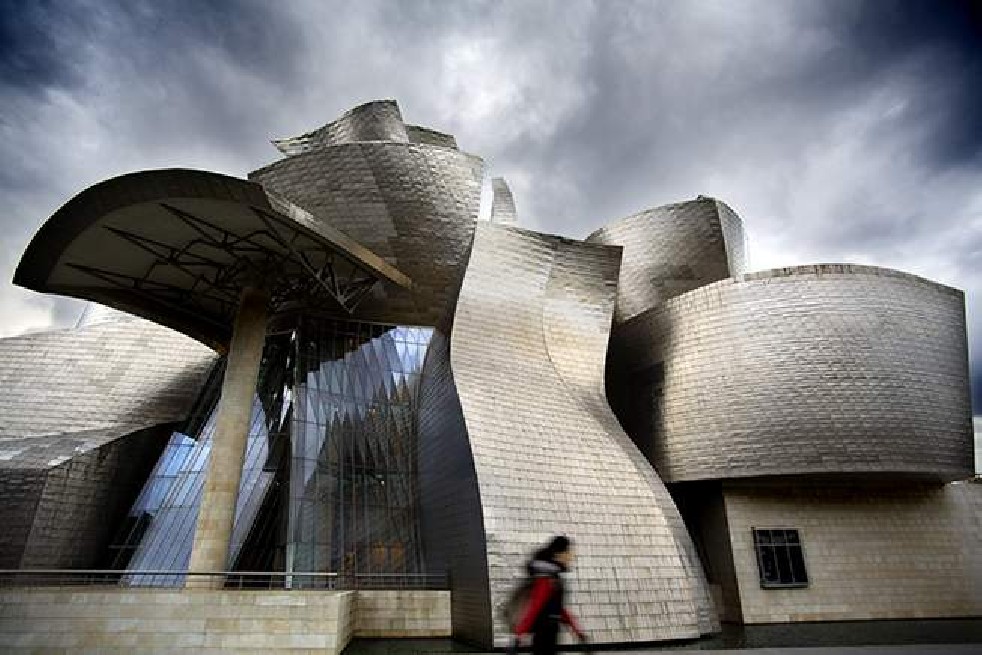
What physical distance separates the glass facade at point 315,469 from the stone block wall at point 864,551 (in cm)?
1012

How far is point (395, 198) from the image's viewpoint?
19.0m

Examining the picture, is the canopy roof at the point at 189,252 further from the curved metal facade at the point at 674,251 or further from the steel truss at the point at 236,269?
the curved metal facade at the point at 674,251

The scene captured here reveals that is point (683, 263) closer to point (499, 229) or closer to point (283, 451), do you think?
point (499, 229)

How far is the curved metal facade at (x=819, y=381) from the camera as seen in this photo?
1616 centimetres

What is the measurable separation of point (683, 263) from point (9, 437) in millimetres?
24515

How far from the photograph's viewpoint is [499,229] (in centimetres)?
1786

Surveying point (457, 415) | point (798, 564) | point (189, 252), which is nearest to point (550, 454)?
point (457, 415)

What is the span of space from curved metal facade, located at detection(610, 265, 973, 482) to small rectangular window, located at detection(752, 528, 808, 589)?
8.05 feet

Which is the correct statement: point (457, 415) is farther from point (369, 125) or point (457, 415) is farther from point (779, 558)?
point (369, 125)

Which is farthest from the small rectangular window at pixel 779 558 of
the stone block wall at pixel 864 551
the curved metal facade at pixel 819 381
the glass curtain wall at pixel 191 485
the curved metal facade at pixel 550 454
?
the glass curtain wall at pixel 191 485

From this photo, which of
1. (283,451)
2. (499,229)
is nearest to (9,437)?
(283,451)

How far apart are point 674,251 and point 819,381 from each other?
9.34m

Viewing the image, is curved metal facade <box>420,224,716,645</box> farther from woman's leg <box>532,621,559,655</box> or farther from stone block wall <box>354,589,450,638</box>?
woman's leg <box>532,621,559,655</box>

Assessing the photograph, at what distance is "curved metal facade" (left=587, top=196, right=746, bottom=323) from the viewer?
23.9 metres
